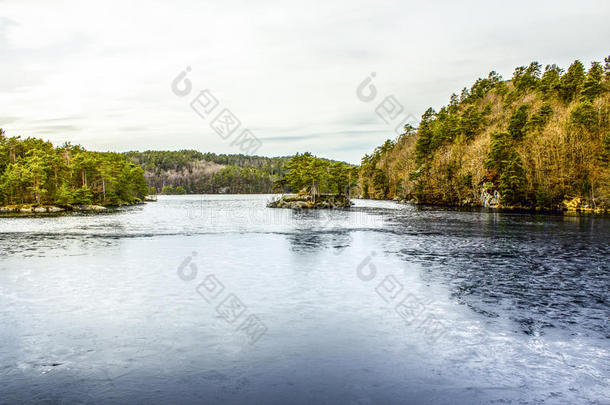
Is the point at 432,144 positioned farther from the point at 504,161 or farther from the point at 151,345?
the point at 151,345

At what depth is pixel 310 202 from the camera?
10688cm

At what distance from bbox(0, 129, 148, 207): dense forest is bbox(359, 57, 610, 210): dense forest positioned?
8716 centimetres

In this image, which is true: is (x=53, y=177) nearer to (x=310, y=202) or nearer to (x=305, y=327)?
(x=310, y=202)

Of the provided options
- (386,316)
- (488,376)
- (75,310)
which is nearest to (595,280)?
(386,316)

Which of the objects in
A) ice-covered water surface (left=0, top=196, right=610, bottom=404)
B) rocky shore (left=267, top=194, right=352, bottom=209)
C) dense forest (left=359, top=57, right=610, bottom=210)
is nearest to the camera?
ice-covered water surface (left=0, top=196, right=610, bottom=404)

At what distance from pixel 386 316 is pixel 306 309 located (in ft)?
10.4

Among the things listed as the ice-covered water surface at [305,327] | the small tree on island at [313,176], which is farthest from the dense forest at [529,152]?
the ice-covered water surface at [305,327]

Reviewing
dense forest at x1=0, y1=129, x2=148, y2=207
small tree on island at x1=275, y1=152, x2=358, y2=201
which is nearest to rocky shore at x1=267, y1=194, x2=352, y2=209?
small tree on island at x1=275, y1=152, x2=358, y2=201

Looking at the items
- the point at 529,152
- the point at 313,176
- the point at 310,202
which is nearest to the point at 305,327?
the point at 529,152

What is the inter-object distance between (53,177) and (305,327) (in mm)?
100547

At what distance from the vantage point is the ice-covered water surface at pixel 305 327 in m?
9.91

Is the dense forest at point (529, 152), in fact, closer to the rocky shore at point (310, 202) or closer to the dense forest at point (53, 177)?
the rocky shore at point (310, 202)

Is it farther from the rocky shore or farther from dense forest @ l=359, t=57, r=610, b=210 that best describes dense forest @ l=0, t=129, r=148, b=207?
dense forest @ l=359, t=57, r=610, b=210

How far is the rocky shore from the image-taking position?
106 meters
